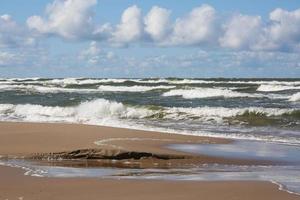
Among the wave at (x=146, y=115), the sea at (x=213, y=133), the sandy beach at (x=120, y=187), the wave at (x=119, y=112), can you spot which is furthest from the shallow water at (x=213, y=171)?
the wave at (x=119, y=112)

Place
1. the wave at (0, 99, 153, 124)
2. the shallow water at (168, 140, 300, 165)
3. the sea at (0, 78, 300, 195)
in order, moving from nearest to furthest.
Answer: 1. the sea at (0, 78, 300, 195)
2. the shallow water at (168, 140, 300, 165)
3. the wave at (0, 99, 153, 124)

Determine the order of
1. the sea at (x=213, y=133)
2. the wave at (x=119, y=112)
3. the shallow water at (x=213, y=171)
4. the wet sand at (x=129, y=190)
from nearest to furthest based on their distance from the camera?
1. the wet sand at (x=129, y=190)
2. the shallow water at (x=213, y=171)
3. the sea at (x=213, y=133)
4. the wave at (x=119, y=112)

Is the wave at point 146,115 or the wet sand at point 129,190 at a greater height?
the wave at point 146,115

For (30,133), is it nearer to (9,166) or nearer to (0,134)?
(0,134)

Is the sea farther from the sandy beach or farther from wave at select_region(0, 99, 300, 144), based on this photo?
the sandy beach

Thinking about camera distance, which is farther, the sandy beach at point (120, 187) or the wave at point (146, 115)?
the wave at point (146, 115)

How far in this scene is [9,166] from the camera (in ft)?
29.1

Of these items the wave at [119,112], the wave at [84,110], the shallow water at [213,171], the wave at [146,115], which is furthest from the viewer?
the wave at [84,110]

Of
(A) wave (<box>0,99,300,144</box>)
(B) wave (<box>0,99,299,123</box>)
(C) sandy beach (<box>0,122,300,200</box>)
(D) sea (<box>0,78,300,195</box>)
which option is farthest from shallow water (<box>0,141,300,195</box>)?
(B) wave (<box>0,99,299,123</box>)

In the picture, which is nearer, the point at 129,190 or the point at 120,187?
the point at 129,190

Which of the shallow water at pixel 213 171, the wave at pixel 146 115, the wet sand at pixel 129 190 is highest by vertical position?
the wave at pixel 146 115

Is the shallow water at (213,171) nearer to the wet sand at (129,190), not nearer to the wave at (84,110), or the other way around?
the wet sand at (129,190)

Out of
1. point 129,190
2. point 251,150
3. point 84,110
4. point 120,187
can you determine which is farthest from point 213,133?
point 84,110

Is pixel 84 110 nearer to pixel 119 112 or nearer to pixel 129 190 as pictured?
pixel 119 112
